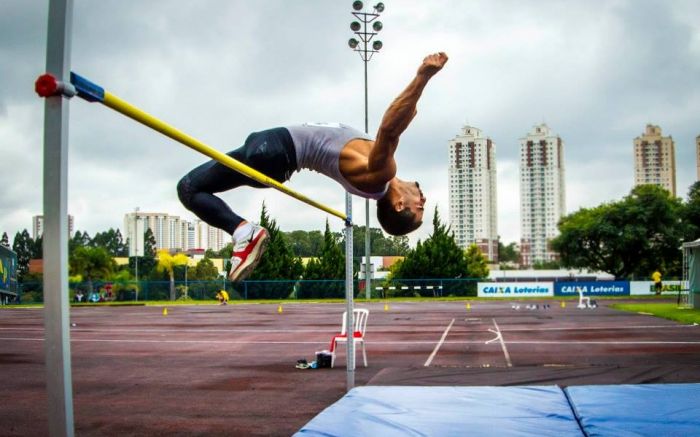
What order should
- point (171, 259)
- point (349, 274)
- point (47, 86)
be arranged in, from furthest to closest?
point (171, 259)
point (349, 274)
point (47, 86)

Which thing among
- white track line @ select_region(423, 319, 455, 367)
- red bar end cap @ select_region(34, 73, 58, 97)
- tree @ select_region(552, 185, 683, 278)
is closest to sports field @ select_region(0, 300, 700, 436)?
white track line @ select_region(423, 319, 455, 367)

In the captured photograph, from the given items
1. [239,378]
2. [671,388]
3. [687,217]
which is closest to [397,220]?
[671,388]

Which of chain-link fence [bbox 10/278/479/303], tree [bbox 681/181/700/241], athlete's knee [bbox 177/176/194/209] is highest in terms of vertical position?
tree [bbox 681/181/700/241]

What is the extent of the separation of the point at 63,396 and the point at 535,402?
156 inches

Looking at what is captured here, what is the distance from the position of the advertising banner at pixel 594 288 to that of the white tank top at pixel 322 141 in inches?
1222

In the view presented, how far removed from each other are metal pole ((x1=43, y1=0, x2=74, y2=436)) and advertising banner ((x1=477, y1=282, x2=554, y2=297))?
32.2 meters

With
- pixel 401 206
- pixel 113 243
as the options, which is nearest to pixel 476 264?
pixel 113 243

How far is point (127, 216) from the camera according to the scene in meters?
6.01

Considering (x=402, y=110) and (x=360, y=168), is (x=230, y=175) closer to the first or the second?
(x=360, y=168)

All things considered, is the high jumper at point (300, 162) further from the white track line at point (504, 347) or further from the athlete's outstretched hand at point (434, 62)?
the white track line at point (504, 347)

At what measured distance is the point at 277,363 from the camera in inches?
385

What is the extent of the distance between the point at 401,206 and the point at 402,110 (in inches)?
34.0

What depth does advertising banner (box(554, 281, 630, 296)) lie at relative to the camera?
32.4 m

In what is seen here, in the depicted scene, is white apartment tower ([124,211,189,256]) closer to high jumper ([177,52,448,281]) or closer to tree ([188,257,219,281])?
high jumper ([177,52,448,281])
